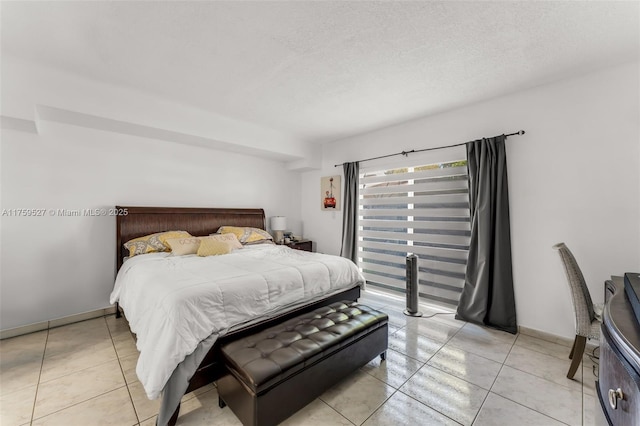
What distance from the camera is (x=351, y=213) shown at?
14.7ft

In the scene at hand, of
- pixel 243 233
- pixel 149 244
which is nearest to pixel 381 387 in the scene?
pixel 243 233

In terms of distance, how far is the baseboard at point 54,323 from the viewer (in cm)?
273

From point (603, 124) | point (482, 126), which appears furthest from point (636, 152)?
point (482, 126)

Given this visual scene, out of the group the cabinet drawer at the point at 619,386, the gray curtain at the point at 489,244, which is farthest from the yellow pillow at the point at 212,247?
the cabinet drawer at the point at 619,386

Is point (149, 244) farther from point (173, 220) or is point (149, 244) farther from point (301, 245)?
point (301, 245)

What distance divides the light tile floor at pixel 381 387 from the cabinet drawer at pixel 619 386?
3.17 ft

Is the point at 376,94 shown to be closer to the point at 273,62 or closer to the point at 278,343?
the point at 273,62

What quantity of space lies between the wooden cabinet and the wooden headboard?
4.22 meters

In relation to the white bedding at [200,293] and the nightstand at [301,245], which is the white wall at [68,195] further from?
the nightstand at [301,245]

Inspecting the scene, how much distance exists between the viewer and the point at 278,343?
1771 mm

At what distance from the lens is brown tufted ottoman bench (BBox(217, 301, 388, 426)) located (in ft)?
4.88

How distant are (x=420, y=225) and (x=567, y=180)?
63.2 inches

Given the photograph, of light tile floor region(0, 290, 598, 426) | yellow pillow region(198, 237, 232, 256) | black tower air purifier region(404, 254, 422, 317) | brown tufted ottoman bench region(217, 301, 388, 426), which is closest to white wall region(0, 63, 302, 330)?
light tile floor region(0, 290, 598, 426)

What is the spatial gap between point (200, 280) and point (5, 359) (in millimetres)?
2053
